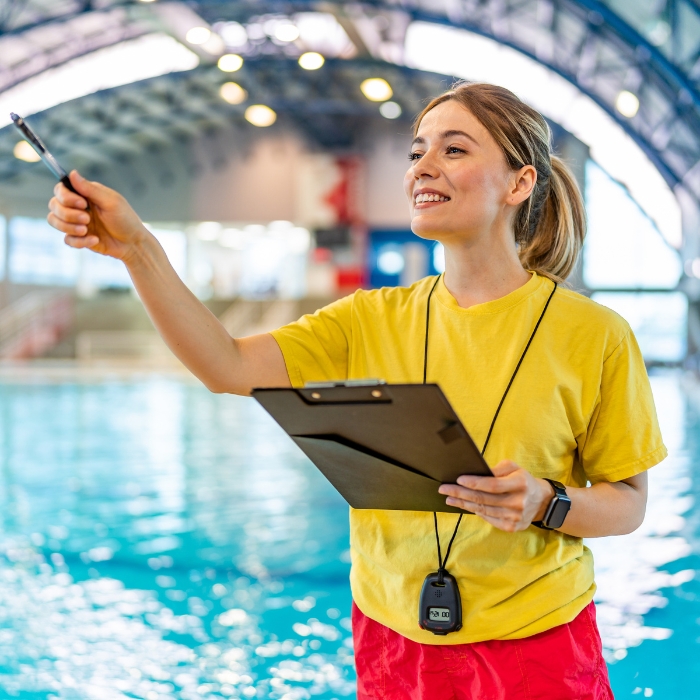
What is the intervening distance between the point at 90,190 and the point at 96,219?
0.06m

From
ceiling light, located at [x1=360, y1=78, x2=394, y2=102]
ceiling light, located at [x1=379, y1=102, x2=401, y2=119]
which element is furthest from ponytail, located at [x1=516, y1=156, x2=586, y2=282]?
ceiling light, located at [x1=379, y1=102, x2=401, y2=119]

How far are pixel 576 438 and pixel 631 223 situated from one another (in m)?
20.1

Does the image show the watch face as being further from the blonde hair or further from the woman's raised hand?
the woman's raised hand

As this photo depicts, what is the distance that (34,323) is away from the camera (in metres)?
21.8

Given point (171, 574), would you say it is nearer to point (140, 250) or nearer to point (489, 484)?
point (140, 250)

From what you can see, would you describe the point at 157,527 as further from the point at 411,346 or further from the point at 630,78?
the point at 630,78

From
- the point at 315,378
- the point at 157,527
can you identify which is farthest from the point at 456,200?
Result: the point at 157,527

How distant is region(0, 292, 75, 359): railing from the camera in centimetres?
2106

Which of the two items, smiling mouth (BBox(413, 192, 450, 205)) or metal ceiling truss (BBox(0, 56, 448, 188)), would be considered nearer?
smiling mouth (BBox(413, 192, 450, 205))

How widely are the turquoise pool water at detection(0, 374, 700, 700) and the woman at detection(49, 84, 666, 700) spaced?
3.82 feet

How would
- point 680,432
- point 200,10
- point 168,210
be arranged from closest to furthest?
point 680,432
point 200,10
point 168,210

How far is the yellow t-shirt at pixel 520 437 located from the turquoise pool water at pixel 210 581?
3.87 feet

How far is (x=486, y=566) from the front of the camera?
117 cm

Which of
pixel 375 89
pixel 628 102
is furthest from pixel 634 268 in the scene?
pixel 375 89
